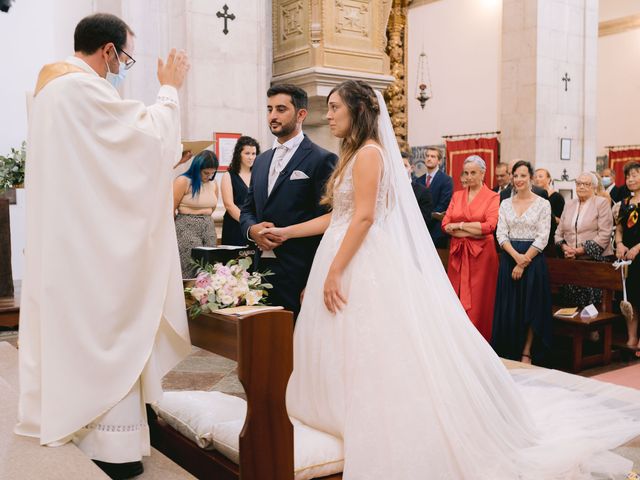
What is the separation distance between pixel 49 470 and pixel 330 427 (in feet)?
4.13

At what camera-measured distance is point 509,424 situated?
3.37 m

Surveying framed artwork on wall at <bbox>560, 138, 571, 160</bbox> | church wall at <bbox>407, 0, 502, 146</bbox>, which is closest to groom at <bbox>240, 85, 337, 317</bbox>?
framed artwork on wall at <bbox>560, 138, 571, 160</bbox>

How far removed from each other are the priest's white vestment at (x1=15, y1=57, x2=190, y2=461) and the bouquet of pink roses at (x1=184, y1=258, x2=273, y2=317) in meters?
0.26

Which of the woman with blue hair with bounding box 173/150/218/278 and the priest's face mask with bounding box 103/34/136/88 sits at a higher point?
the priest's face mask with bounding box 103/34/136/88

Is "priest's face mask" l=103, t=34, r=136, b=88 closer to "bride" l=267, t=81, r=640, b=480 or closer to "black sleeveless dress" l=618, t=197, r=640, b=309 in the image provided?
"bride" l=267, t=81, r=640, b=480

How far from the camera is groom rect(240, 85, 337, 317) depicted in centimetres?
362

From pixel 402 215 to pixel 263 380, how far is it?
1.19 meters

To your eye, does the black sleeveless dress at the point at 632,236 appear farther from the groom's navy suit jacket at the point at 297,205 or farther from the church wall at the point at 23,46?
the church wall at the point at 23,46

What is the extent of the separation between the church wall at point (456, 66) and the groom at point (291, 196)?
32.2 ft

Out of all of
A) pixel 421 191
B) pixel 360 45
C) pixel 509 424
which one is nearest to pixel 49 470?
pixel 509 424

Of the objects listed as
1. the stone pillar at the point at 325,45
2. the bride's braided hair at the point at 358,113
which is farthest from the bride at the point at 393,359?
the stone pillar at the point at 325,45

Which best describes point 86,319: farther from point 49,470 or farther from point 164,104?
point 164,104

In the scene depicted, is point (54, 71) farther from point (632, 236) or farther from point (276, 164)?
point (632, 236)

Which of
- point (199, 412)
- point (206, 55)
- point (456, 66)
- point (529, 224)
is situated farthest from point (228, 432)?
point (456, 66)
